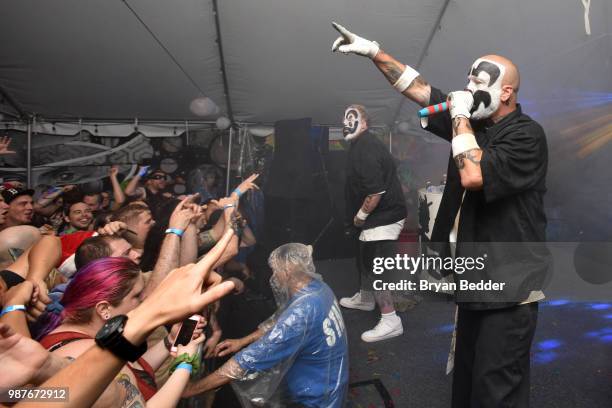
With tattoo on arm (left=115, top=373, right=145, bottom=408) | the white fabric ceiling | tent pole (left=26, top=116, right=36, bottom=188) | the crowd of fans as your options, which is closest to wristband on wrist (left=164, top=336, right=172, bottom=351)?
the crowd of fans

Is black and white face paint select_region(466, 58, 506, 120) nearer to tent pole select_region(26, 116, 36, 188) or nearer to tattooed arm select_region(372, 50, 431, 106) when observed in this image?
tattooed arm select_region(372, 50, 431, 106)

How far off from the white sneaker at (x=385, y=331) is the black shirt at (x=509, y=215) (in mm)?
1735

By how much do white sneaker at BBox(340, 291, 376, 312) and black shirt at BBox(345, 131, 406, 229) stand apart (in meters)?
0.95

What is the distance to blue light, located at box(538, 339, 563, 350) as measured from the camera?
3.10 metres

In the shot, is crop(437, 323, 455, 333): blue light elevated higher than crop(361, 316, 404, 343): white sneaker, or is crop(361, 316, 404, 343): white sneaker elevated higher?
crop(361, 316, 404, 343): white sneaker

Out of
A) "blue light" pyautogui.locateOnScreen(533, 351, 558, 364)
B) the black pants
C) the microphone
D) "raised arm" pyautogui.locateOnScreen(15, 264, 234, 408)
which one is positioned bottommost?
"blue light" pyautogui.locateOnScreen(533, 351, 558, 364)

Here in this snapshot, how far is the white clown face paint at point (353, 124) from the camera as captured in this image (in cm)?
370

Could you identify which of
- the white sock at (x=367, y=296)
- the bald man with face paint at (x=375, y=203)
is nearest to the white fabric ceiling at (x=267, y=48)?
the bald man with face paint at (x=375, y=203)

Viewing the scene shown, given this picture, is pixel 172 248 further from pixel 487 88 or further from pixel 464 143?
pixel 487 88

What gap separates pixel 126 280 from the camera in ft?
4.42

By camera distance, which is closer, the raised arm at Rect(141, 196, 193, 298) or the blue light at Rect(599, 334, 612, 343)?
the raised arm at Rect(141, 196, 193, 298)

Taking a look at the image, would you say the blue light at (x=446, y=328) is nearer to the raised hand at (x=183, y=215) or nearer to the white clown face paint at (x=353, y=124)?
the white clown face paint at (x=353, y=124)

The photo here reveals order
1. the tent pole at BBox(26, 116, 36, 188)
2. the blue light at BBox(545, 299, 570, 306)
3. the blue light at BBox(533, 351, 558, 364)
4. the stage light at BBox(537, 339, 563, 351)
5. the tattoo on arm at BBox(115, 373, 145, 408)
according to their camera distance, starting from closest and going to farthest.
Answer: the tattoo on arm at BBox(115, 373, 145, 408) < the blue light at BBox(533, 351, 558, 364) < the stage light at BBox(537, 339, 563, 351) < the blue light at BBox(545, 299, 570, 306) < the tent pole at BBox(26, 116, 36, 188)

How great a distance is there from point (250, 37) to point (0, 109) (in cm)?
351
